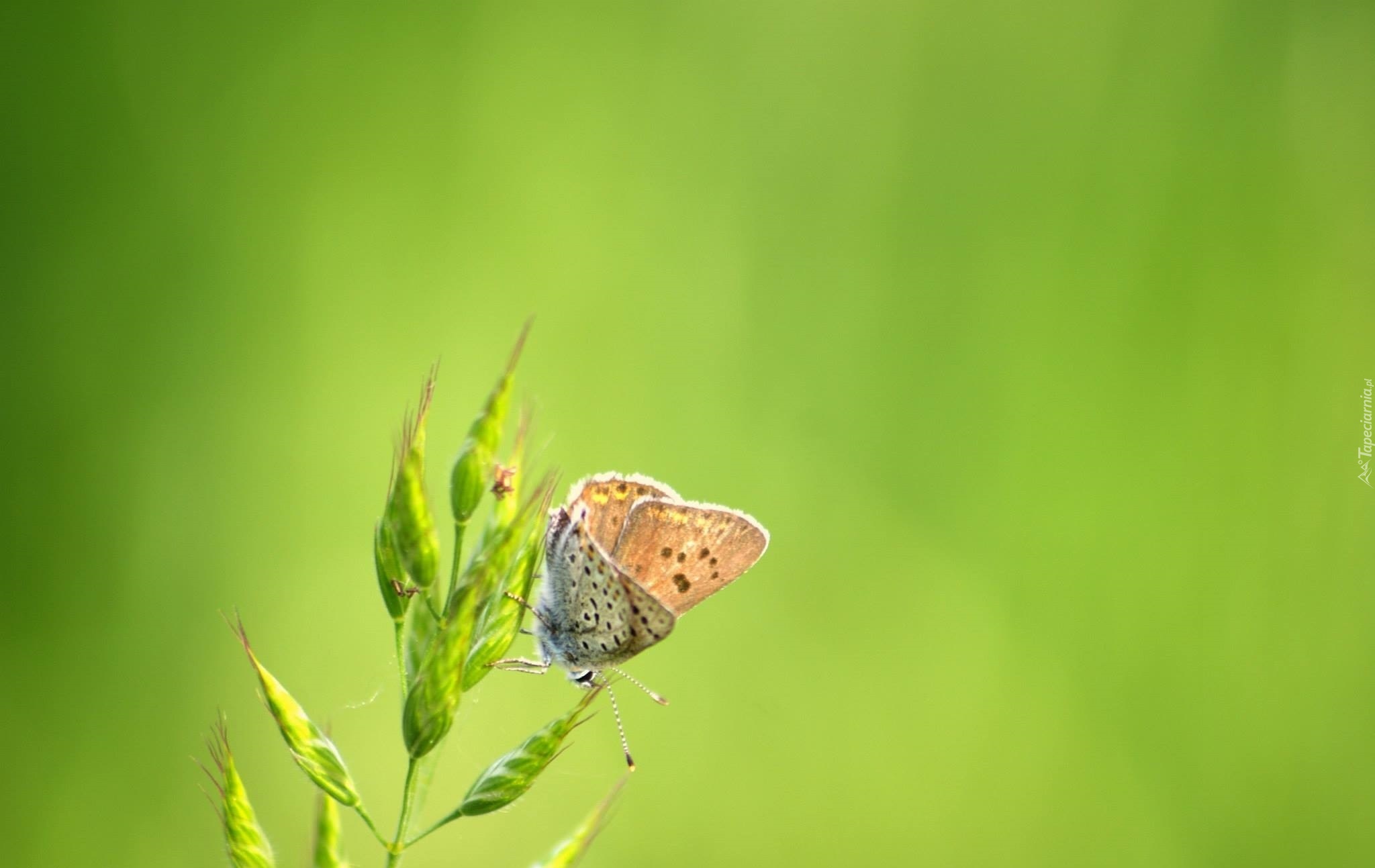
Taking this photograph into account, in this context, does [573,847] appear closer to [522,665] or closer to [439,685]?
[439,685]

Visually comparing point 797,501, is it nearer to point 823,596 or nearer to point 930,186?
point 823,596

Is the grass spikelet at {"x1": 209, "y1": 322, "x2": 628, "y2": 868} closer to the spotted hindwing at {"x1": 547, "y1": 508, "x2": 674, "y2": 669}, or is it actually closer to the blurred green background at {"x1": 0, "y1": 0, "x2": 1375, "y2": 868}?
the spotted hindwing at {"x1": 547, "y1": 508, "x2": 674, "y2": 669}

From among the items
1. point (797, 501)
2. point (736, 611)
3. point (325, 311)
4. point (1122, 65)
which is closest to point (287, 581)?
point (325, 311)

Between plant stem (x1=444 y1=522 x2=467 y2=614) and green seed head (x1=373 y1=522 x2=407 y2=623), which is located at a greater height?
plant stem (x1=444 y1=522 x2=467 y2=614)

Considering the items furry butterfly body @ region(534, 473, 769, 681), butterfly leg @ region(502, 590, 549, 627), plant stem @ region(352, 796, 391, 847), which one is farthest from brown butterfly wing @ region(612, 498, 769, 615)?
plant stem @ region(352, 796, 391, 847)

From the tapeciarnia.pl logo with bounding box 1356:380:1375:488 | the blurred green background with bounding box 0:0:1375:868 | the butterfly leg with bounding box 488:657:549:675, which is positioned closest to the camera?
the butterfly leg with bounding box 488:657:549:675
